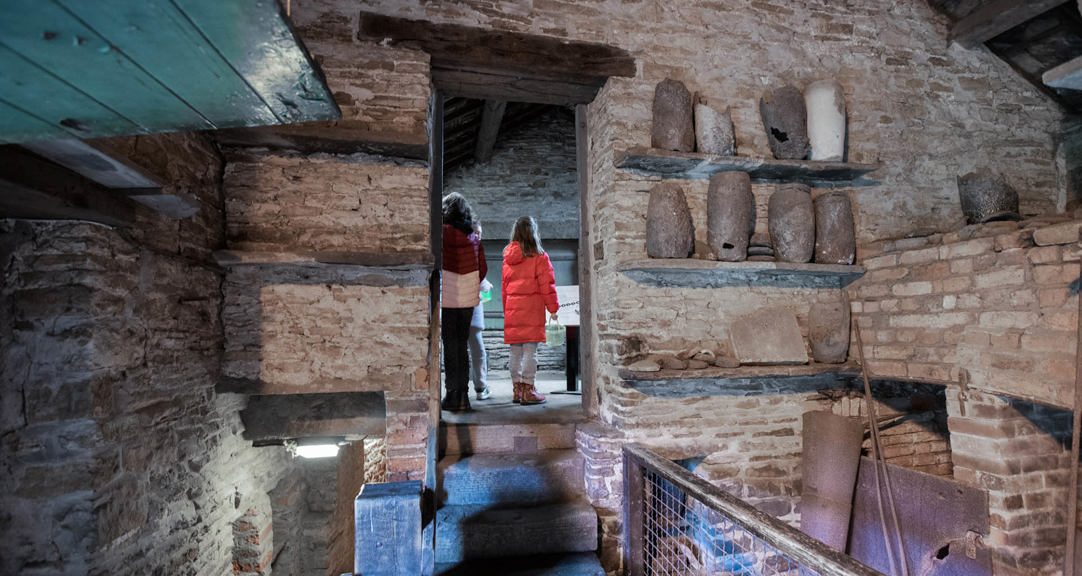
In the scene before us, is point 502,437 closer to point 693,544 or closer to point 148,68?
point 693,544

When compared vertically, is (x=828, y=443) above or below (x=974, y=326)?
below

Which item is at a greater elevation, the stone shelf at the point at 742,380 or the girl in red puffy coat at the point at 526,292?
the girl in red puffy coat at the point at 526,292

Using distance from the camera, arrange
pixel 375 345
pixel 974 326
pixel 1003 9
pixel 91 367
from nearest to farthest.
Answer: pixel 91 367 < pixel 974 326 < pixel 375 345 < pixel 1003 9

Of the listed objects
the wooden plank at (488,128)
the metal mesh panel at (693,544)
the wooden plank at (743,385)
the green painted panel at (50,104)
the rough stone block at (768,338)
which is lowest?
the metal mesh panel at (693,544)

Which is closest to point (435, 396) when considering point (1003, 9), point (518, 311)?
point (518, 311)

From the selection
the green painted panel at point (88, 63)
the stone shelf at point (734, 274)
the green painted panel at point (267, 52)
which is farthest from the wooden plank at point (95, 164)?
the stone shelf at point (734, 274)

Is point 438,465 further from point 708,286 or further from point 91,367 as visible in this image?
point 708,286

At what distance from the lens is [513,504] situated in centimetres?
311

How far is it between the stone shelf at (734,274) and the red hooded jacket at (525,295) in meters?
1.07

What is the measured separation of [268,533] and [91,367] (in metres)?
2.60

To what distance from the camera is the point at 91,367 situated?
6.14ft

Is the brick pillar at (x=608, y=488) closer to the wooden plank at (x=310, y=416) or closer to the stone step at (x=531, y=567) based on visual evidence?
the stone step at (x=531, y=567)

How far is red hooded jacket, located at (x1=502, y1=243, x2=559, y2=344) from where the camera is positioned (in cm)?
405

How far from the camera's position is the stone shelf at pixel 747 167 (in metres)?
3.09
